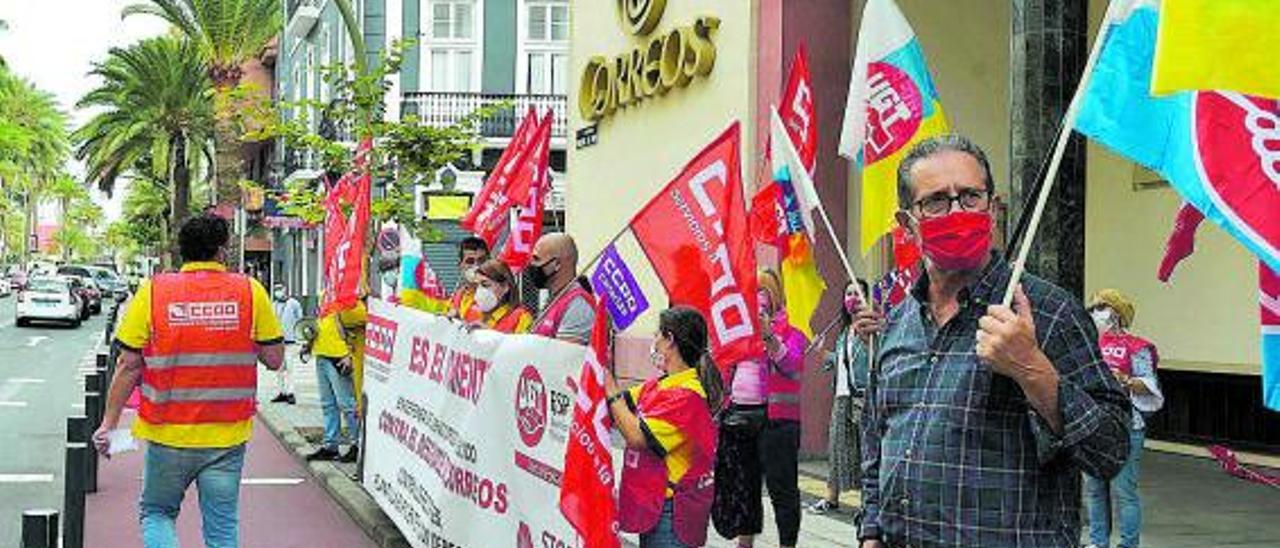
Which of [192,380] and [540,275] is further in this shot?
[540,275]

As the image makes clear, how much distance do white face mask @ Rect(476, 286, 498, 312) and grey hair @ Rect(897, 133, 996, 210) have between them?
4.94 metres

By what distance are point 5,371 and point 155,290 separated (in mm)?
20588

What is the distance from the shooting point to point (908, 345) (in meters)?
3.47

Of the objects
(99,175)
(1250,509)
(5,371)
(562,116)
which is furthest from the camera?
(99,175)

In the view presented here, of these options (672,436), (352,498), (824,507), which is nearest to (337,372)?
(352,498)

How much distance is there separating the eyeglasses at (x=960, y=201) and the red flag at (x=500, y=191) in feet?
23.0

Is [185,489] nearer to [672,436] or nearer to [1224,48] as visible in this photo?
[672,436]

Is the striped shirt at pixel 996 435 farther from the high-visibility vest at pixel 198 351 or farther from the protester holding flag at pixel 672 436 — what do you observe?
the high-visibility vest at pixel 198 351

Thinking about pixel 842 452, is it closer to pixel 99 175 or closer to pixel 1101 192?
pixel 1101 192

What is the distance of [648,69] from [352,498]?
7300 millimetres

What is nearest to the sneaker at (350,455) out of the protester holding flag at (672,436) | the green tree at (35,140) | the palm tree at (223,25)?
the protester holding flag at (672,436)

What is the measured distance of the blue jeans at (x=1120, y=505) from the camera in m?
8.52

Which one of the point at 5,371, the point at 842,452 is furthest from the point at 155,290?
the point at 5,371

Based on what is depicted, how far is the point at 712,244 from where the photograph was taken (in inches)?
227
